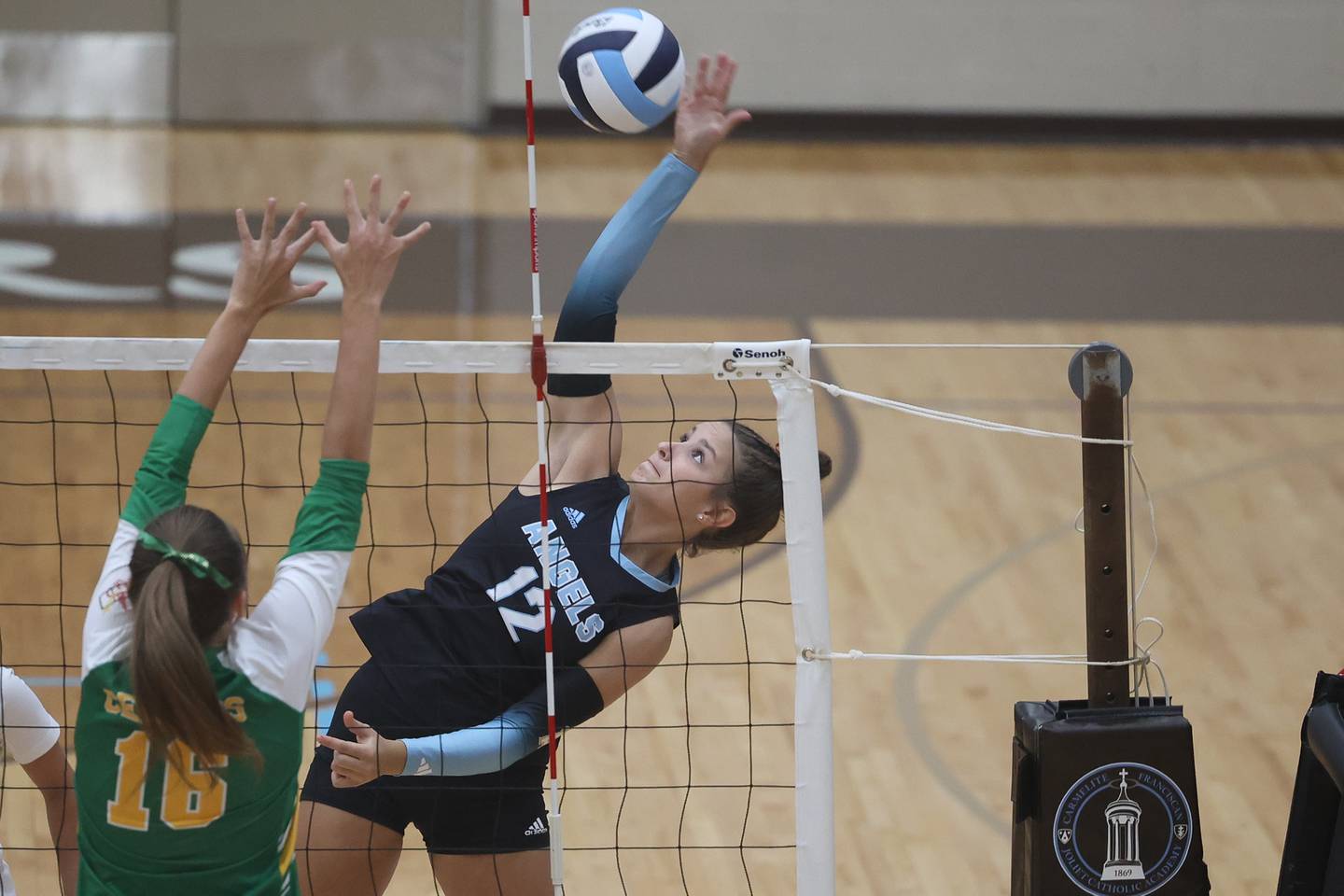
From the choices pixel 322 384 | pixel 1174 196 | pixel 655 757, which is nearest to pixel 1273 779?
pixel 655 757

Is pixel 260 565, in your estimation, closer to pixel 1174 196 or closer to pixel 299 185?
pixel 299 185

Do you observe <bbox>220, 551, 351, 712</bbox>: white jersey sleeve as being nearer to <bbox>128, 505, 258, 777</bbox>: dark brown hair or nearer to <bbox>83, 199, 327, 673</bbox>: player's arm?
<bbox>128, 505, 258, 777</bbox>: dark brown hair

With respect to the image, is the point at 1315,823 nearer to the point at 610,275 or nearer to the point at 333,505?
Answer: the point at 610,275

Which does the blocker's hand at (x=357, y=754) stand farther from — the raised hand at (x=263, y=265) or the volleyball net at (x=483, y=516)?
the raised hand at (x=263, y=265)

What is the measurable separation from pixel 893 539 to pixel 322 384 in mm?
Answer: 3224

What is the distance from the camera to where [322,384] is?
834 centimetres

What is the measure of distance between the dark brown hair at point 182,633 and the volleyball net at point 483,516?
0.85 meters

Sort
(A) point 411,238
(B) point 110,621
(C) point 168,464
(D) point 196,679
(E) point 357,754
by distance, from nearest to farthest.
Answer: (D) point 196,679 < (B) point 110,621 < (C) point 168,464 < (A) point 411,238 < (E) point 357,754

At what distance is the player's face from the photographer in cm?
325

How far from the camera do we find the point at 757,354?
3158 millimetres

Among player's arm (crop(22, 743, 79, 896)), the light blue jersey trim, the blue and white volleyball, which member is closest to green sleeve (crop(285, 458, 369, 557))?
the light blue jersey trim

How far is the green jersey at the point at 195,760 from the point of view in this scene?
92.7 inches

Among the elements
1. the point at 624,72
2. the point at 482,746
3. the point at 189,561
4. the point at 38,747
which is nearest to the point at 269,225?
the point at 189,561

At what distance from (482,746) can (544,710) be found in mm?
145
